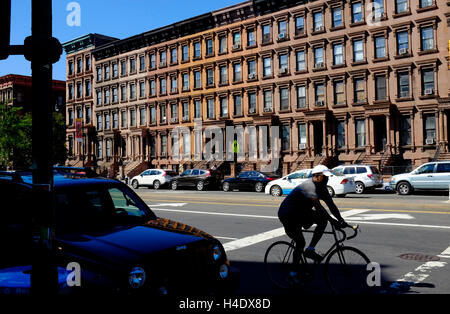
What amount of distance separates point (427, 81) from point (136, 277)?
32270 millimetres

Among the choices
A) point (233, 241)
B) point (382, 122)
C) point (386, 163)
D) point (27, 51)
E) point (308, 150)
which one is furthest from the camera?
point (308, 150)

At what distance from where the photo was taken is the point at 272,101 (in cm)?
3938

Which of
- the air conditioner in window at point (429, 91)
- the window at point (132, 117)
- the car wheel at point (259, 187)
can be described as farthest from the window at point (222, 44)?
the air conditioner in window at point (429, 91)

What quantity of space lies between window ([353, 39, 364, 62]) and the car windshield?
31.7 metres

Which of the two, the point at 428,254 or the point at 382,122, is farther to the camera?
the point at 382,122

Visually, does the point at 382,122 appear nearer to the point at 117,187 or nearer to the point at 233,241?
the point at 233,241

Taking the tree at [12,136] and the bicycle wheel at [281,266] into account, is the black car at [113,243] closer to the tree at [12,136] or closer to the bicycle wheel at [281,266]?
the bicycle wheel at [281,266]

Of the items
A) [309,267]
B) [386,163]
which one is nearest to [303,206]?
[309,267]

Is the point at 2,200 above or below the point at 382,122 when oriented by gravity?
below

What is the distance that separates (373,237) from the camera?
10.5 metres

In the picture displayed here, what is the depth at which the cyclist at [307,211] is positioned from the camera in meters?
6.08

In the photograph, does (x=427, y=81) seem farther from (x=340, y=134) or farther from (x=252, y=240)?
(x=252, y=240)

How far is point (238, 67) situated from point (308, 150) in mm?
10903

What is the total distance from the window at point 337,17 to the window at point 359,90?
4.77 metres
